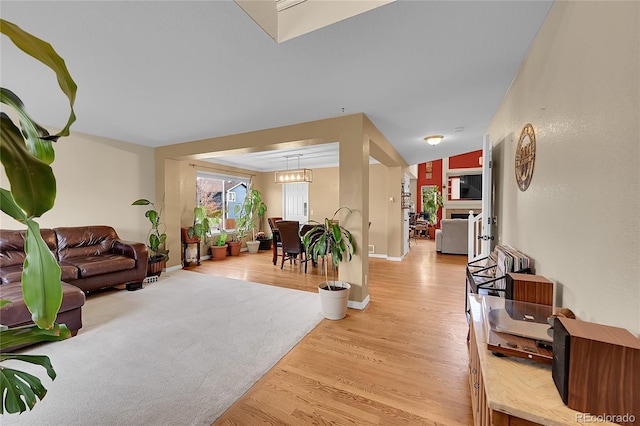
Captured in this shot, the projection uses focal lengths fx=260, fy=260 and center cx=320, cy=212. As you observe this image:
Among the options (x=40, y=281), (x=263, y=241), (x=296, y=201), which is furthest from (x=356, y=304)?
(x=296, y=201)

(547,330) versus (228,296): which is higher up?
(547,330)

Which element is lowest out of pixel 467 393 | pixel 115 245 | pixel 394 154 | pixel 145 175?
pixel 467 393

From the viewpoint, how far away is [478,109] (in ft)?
10.1

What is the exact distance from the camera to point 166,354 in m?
2.25

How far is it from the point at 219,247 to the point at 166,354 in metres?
4.12

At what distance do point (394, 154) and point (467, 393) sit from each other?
13.3 feet

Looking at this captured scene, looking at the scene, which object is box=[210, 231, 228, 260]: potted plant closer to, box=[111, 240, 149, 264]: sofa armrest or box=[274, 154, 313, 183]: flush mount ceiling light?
box=[274, 154, 313, 183]: flush mount ceiling light

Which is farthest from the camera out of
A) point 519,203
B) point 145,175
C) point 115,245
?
point 145,175

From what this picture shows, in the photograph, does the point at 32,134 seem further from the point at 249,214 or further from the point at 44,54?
the point at 249,214

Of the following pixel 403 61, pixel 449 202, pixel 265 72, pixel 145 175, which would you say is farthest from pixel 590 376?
pixel 449 202

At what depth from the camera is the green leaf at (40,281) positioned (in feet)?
1.94

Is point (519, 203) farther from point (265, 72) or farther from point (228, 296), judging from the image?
point (228, 296)

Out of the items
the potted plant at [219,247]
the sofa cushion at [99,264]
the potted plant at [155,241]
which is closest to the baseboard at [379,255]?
the potted plant at [219,247]

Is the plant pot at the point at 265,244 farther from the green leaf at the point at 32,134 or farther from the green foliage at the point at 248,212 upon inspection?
the green leaf at the point at 32,134
